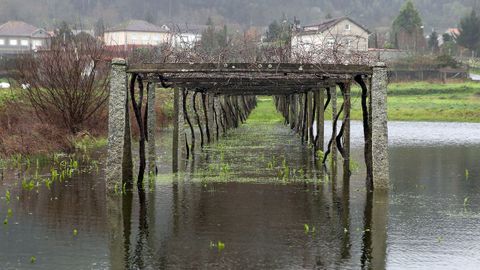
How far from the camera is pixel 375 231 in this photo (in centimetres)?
1330

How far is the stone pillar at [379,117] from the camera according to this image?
17.3 m

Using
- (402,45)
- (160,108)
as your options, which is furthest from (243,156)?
(402,45)

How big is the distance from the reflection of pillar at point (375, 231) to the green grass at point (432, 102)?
3596cm

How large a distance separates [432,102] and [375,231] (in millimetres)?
49903

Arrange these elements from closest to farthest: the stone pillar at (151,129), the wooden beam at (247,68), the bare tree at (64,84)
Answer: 1. the wooden beam at (247,68)
2. the stone pillar at (151,129)
3. the bare tree at (64,84)

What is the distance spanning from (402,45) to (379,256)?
9424 cm

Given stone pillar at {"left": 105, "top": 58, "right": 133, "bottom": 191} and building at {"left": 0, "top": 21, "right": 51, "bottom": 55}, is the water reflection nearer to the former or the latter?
stone pillar at {"left": 105, "top": 58, "right": 133, "bottom": 191}

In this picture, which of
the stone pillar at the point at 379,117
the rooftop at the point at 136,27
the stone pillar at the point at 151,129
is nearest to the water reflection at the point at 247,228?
the stone pillar at the point at 379,117

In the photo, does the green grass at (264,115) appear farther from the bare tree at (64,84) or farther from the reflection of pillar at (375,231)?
the reflection of pillar at (375,231)

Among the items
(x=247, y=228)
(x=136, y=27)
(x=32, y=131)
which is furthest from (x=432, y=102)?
(x=136, y=27)

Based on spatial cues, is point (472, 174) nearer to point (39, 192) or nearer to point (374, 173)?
point (374, 173)

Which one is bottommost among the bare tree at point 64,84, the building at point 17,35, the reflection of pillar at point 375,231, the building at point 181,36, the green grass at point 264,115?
the green grass at point 264,115

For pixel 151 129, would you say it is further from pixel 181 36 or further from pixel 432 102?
pixel 432 102

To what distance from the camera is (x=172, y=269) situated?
10508 mm
